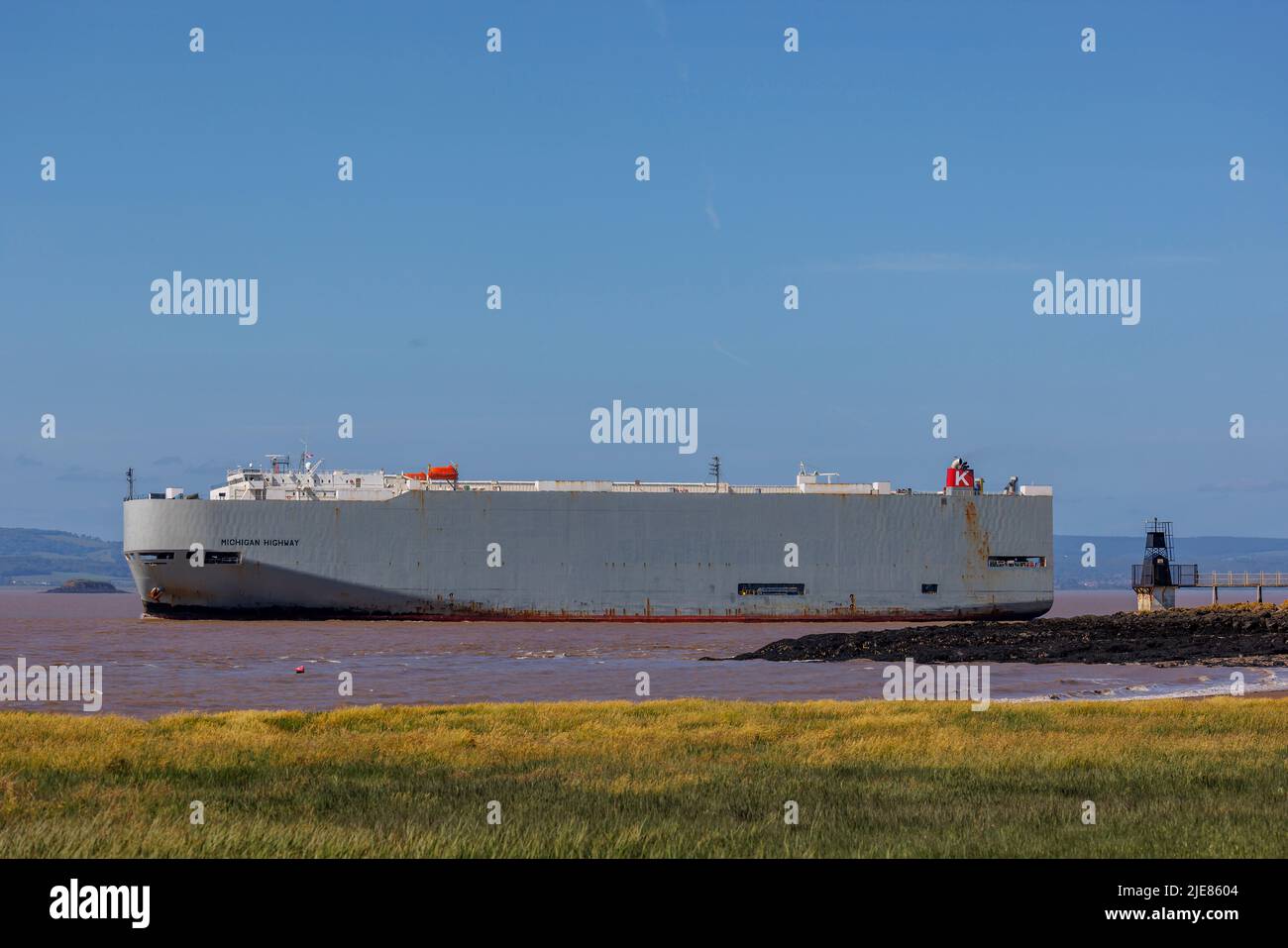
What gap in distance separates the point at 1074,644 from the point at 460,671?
64.2 ft

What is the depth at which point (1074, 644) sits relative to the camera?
136ft

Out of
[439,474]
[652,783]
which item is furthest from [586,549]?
[652,783]

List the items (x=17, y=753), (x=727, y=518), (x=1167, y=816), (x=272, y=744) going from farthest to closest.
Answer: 1. (x=727, y=518)
2. (x=272, y=744)
3. (x=17, y=753)
4. (x=1167, y=816)

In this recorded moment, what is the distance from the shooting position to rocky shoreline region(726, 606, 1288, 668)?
38.2 metres

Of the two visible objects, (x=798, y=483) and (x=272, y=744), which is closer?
(x=272, y=744)

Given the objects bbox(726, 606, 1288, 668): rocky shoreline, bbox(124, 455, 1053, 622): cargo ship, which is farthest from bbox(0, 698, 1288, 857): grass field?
bbox(124, 455, 1053, 622): cargo ship

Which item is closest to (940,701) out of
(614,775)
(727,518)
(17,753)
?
(614,775)

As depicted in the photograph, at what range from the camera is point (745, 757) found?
49.9ft

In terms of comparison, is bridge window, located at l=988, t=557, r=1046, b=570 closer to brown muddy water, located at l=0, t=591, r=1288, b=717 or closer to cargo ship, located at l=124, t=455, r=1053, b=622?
cargo ship, located at l=124, t=455, r=1053, b=622

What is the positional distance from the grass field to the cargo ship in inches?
1560

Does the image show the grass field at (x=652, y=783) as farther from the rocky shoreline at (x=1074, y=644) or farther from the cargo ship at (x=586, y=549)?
the cargo ship at (x=586, y=549)

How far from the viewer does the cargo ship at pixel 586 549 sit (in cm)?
5869
